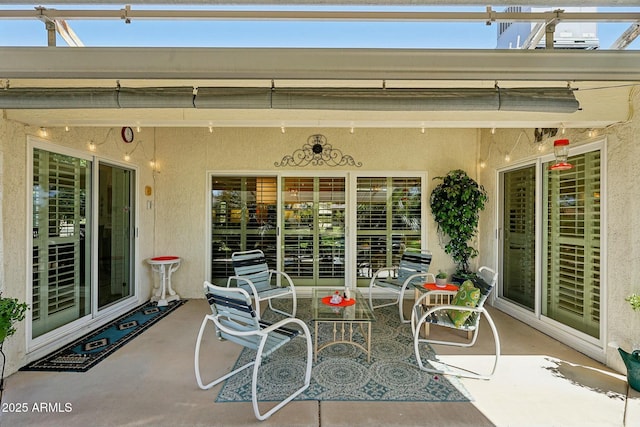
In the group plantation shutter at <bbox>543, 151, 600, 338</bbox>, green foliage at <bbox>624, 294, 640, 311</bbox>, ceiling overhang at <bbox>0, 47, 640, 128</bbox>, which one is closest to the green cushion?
green foliage at <bbox>624, 294, 640, 311</bbox>

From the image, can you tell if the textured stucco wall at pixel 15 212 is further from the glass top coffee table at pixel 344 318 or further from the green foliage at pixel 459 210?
the green foliage at pixel 459 210

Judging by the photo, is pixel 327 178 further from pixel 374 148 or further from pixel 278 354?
pixel 278 354

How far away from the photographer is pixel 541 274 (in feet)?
12.2

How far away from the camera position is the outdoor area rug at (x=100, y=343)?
2762 millimetres

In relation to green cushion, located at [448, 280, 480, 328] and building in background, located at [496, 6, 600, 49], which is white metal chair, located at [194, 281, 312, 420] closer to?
green cushion, located at [448, 280, 480, 328]

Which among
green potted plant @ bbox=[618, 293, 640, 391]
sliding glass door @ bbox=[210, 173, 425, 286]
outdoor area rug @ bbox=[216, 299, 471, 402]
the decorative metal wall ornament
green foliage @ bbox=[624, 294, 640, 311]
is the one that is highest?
the decorative metal wall ornament

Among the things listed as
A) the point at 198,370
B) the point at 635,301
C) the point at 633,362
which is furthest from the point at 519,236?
the point at 198,370

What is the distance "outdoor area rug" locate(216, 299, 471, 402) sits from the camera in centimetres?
231

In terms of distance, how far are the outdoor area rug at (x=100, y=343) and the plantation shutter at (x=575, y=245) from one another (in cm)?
489

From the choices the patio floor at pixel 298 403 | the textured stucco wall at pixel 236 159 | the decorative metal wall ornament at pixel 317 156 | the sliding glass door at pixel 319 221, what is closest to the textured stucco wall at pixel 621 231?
the patio floor at pixel 298 403

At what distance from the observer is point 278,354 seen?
291 centimetres

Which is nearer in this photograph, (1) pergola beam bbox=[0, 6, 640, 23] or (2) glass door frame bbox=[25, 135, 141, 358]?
(1) pergola beam bbox=[0, 6, 640, 23]

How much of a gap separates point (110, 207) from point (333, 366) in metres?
3.48

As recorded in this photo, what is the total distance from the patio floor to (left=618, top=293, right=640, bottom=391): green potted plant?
79mm
